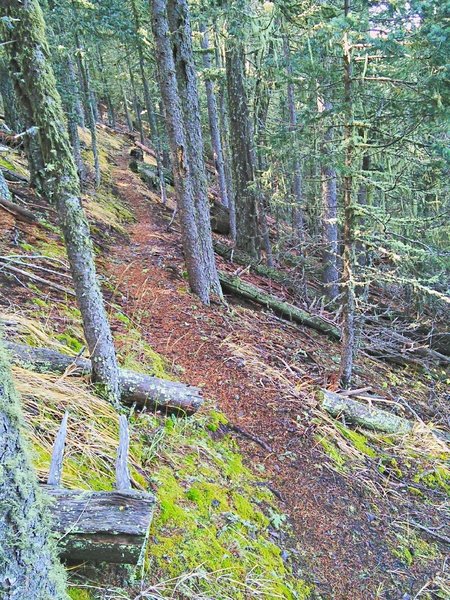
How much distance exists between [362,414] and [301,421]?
1.19 meters

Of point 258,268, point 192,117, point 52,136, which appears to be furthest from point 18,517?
point 258,268

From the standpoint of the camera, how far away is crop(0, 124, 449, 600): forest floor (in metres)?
3.91

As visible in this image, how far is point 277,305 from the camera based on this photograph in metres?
8.88

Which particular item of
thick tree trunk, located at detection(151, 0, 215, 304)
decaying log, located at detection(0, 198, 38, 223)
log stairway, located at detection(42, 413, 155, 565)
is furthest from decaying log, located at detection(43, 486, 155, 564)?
decaying log, located at detection(0, 198, 38, 223)

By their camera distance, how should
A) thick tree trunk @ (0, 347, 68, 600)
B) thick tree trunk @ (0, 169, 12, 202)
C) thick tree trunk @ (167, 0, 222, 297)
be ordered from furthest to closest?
thick tree trunk @ (0, 169, 12, 202)
thick tree trunk @ (167, 0, 222, 297)
thick tree trunk @ (0, 347, 68, 600)

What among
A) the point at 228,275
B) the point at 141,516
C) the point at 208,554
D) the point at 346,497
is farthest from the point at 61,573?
the point at 228,275

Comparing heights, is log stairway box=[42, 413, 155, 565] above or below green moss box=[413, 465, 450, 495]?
above

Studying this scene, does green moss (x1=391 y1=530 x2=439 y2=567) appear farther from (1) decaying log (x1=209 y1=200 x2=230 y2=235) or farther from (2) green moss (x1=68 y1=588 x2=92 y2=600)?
(1) decaying log (x1=209 y1=200 x2=230 y2=235)

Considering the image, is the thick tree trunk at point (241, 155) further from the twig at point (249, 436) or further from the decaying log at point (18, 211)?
the twig at point (249, 436)

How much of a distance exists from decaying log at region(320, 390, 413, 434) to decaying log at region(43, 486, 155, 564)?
13.4 ft

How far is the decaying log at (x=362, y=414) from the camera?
5816 millimetres

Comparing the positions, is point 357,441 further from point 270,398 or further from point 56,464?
point 56,464

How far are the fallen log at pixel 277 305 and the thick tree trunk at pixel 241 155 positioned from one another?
9.59ft

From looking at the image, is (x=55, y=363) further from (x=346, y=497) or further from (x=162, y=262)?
(x=162, y=262)
